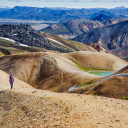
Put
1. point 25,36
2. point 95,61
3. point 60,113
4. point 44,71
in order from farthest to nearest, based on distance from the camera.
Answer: point 25,36
point 95,61
point 44,71
point 60,113

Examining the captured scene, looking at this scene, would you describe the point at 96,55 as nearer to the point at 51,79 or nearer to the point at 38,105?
the point at 51,79

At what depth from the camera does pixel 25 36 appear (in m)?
163

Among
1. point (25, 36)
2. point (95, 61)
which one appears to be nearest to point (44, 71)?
point (95, 61)

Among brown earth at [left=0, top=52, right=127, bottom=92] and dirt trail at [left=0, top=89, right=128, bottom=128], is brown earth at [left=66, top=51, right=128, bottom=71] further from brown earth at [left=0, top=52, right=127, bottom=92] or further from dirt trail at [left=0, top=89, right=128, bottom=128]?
dirt trail at [left=0, top=89, right=128, bottom=128]

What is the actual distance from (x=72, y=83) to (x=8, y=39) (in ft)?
378

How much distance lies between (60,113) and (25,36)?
503 ft

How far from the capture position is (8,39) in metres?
157

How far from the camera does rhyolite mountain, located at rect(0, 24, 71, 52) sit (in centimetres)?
15950

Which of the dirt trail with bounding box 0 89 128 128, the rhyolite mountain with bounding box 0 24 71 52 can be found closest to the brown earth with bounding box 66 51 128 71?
the rhyolite mountain with bounding box 0 24 71 52

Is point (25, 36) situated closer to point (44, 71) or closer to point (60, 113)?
point (44, 71)

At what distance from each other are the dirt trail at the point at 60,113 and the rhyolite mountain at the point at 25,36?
460 feet

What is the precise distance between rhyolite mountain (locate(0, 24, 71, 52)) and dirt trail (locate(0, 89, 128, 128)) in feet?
460

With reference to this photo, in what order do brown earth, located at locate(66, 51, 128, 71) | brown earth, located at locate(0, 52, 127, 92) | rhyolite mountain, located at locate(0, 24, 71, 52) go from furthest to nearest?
1. rhyolite mountain, located at locate(0, 24, 71, 52)
2. brown earth, located at locate(66, 51, 128, 71)
3. brown earth, located at locate(0, 52, 127, 92)

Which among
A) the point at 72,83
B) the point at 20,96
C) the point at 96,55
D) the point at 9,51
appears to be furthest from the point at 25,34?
the point at 20,96
